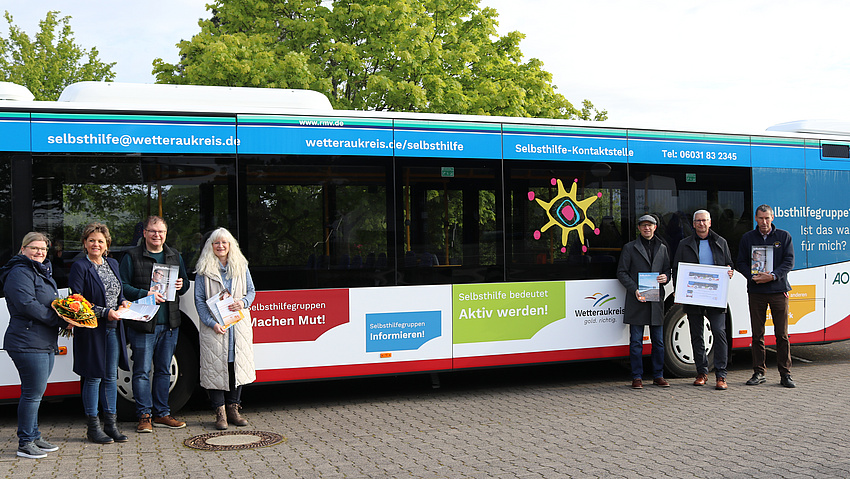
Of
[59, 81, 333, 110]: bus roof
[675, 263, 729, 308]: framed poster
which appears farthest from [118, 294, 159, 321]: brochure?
[675, 263, 729, 308]: framed poster

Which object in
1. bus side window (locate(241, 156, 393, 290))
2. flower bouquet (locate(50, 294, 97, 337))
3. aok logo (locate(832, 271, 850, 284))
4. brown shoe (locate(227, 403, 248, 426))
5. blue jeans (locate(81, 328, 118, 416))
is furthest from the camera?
aok logo (locate(832, 271, 850, 284))

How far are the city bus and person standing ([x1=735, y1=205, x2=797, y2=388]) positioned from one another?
55cm

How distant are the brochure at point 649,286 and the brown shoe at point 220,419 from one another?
15.0 ft

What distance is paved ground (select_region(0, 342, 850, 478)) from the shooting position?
17.7 feet

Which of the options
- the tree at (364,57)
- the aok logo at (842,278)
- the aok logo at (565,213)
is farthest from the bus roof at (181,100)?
the tree at (364,57)

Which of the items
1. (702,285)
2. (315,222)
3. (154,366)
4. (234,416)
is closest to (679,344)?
(702,285)

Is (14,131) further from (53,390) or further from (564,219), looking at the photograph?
(564,219)

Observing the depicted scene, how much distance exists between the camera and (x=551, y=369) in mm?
10070

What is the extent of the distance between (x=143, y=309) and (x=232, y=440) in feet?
4.41

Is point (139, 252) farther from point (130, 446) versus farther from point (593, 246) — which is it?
point (593, 246)

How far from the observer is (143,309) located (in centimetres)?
641

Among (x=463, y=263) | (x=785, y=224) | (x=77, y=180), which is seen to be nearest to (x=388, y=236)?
(x=463, y=263)

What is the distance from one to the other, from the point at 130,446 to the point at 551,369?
5674 mm

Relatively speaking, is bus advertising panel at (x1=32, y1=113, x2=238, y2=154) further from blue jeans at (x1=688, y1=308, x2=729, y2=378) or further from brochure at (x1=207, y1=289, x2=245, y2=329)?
blue jeans at (x1=688, y1=308, x2=729, y2=378)
